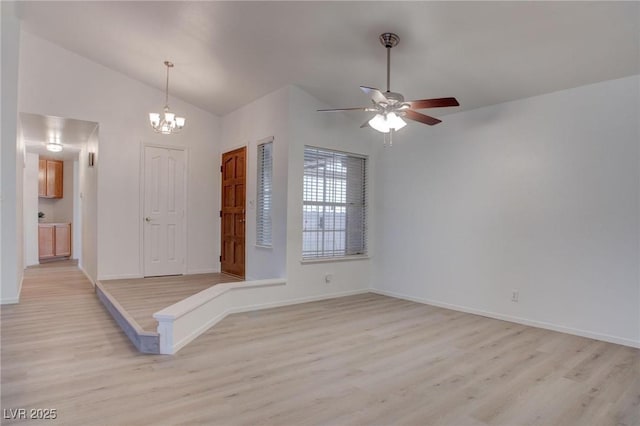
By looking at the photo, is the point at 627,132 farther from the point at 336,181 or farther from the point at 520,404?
the point at 336,181

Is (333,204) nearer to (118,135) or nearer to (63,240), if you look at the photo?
(118,135)

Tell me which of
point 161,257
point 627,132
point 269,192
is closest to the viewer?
point 627,132

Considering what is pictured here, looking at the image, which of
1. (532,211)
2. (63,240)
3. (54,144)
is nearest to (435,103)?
(532,211)

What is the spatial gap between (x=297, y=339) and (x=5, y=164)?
13.8 feet

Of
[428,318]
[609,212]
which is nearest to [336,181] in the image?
[428,318]

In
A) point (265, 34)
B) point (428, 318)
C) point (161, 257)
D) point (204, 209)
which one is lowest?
point (428, 318)

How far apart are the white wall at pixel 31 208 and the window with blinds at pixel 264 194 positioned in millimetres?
5593

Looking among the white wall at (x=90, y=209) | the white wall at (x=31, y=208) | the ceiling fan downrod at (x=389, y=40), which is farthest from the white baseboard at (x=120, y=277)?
the ceiling fan downrod at (x=389, y=40)

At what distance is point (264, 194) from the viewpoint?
18.3 ft

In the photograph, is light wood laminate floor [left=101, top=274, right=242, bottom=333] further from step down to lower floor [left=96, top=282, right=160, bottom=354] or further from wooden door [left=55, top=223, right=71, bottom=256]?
wooden door [left=55, top=223, right=71, bottom=256]

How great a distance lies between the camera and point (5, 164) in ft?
15.1

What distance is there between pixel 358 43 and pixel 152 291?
4.01 meters

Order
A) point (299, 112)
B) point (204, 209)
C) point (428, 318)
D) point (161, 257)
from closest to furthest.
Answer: point (428, 318) < point (299, 112) < point (161, 257) < point (204, 209)

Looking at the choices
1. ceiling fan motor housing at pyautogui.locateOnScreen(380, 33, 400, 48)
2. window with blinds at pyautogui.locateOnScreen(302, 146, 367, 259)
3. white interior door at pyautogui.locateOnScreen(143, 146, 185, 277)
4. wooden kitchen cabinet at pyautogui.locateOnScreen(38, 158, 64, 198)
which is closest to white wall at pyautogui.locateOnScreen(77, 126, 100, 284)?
white interior door at pyautogui.locateOnScreen(143, 146, 185, 277)
